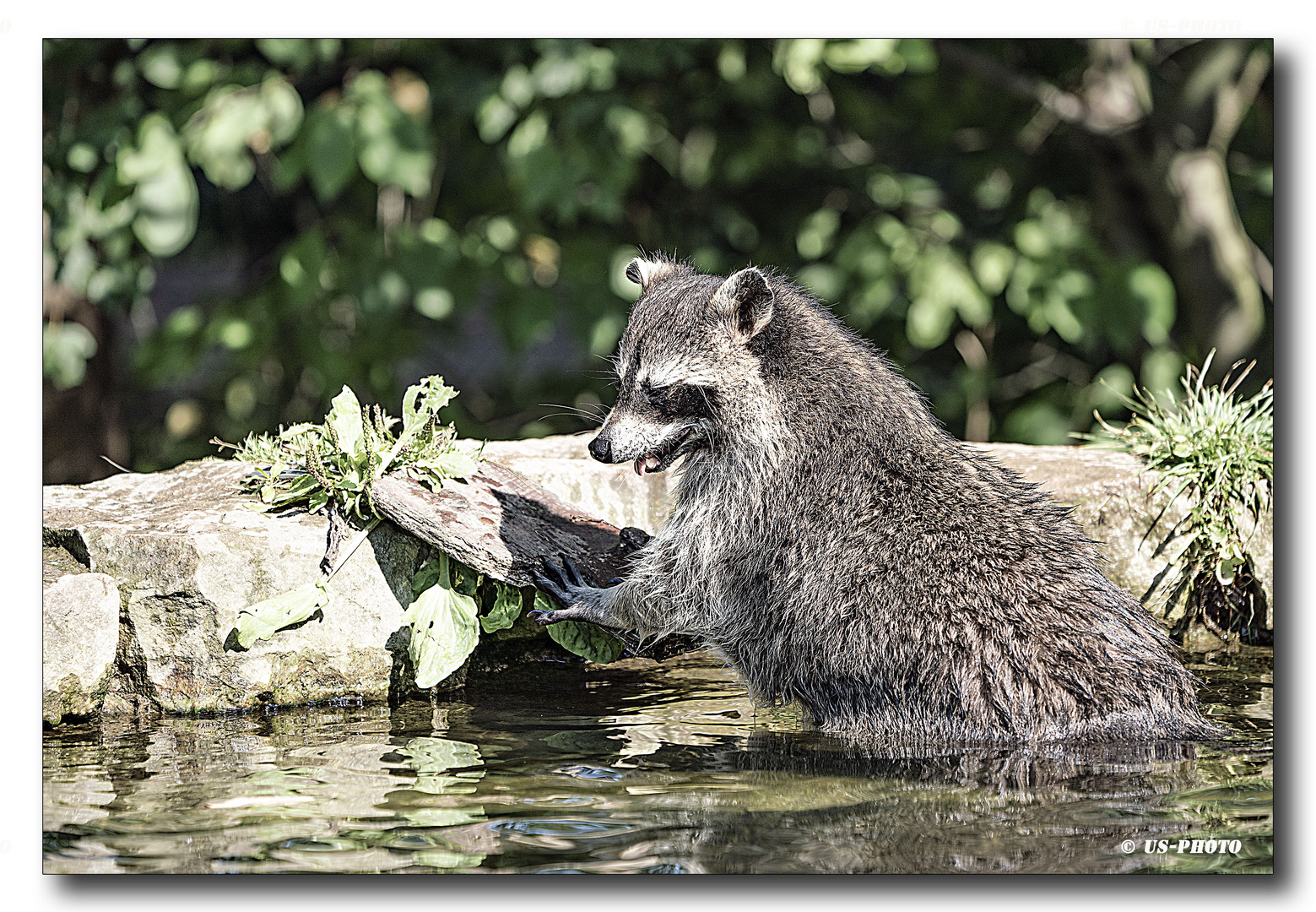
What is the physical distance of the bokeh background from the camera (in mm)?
6117

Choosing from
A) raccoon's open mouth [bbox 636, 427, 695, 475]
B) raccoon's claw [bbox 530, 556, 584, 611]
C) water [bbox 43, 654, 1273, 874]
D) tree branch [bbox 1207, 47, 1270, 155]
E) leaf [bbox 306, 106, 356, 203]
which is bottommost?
water [bbox 43, 654, 1273, 874]

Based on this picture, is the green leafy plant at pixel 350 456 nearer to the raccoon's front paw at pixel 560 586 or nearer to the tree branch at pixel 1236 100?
the raccoon's front paw at pixel 560 586

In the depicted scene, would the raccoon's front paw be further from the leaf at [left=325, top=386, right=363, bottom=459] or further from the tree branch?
the tree branch

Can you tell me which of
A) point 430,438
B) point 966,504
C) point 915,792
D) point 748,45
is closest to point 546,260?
point 748,45

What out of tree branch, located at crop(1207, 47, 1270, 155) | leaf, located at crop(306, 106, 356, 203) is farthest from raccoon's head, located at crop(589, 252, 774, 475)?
tree branch, located at crop(1207, 47, 1270, 155)

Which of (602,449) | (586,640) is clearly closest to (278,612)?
(586,640)

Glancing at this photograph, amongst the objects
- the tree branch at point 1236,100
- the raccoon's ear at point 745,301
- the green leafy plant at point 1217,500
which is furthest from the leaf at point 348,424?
the tree branch at point 1236,100

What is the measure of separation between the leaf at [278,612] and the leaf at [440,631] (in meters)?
0.34

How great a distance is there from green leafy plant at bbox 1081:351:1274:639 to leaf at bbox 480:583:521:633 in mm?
2731

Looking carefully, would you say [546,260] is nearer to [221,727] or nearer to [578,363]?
[578,363]

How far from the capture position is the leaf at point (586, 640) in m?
4.93

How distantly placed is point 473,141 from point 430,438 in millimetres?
3682

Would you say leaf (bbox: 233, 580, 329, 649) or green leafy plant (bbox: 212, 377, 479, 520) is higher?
green leafy plant (bbox: 212, 377, 479, 520)

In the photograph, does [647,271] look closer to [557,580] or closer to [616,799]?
[557,580]
